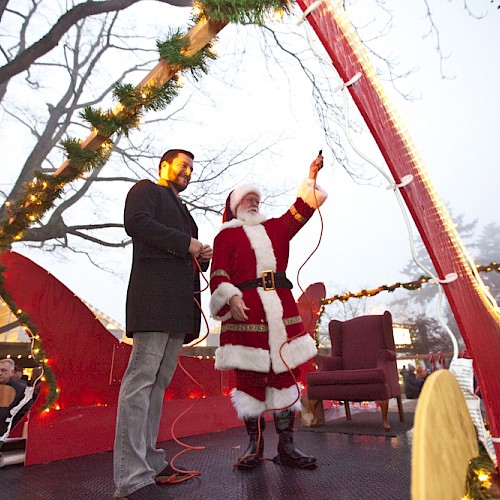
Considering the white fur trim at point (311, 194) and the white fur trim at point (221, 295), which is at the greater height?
the white fur trim at point (311, 194)

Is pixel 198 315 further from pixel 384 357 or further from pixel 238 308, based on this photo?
pixel 384 357

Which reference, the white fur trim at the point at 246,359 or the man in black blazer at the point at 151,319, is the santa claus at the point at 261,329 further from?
the man in black blazer at the point at 151,319

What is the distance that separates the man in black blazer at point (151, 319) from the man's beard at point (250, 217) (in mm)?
493

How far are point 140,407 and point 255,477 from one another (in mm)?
668

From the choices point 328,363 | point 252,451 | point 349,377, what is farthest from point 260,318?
point 328,363

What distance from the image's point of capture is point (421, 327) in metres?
14.1

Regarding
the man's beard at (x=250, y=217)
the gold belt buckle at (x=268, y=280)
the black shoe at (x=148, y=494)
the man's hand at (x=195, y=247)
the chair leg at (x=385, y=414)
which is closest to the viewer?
the black shoe at (x=148, y=494)

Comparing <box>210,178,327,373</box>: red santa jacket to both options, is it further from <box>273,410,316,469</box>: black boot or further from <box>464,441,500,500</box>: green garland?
<box>464,441,500,500</box>: green garland

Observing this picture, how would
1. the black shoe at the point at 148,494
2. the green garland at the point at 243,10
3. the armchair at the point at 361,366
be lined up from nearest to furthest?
the black shoe at the point at 148,494 → the green garland at the point at 243,10 → the armchair at the point at 361,366

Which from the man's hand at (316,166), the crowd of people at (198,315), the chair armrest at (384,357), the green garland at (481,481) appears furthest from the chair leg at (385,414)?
the green garland at (481,481)

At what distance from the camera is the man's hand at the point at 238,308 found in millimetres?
1745

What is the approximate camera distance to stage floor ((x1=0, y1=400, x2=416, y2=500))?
4.63ft

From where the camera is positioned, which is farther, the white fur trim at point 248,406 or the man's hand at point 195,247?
the white fur trim at point 248,406

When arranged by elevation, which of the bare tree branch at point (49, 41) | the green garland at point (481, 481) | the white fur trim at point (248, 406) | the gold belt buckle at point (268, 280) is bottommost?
the green garland at point (481, 481)
